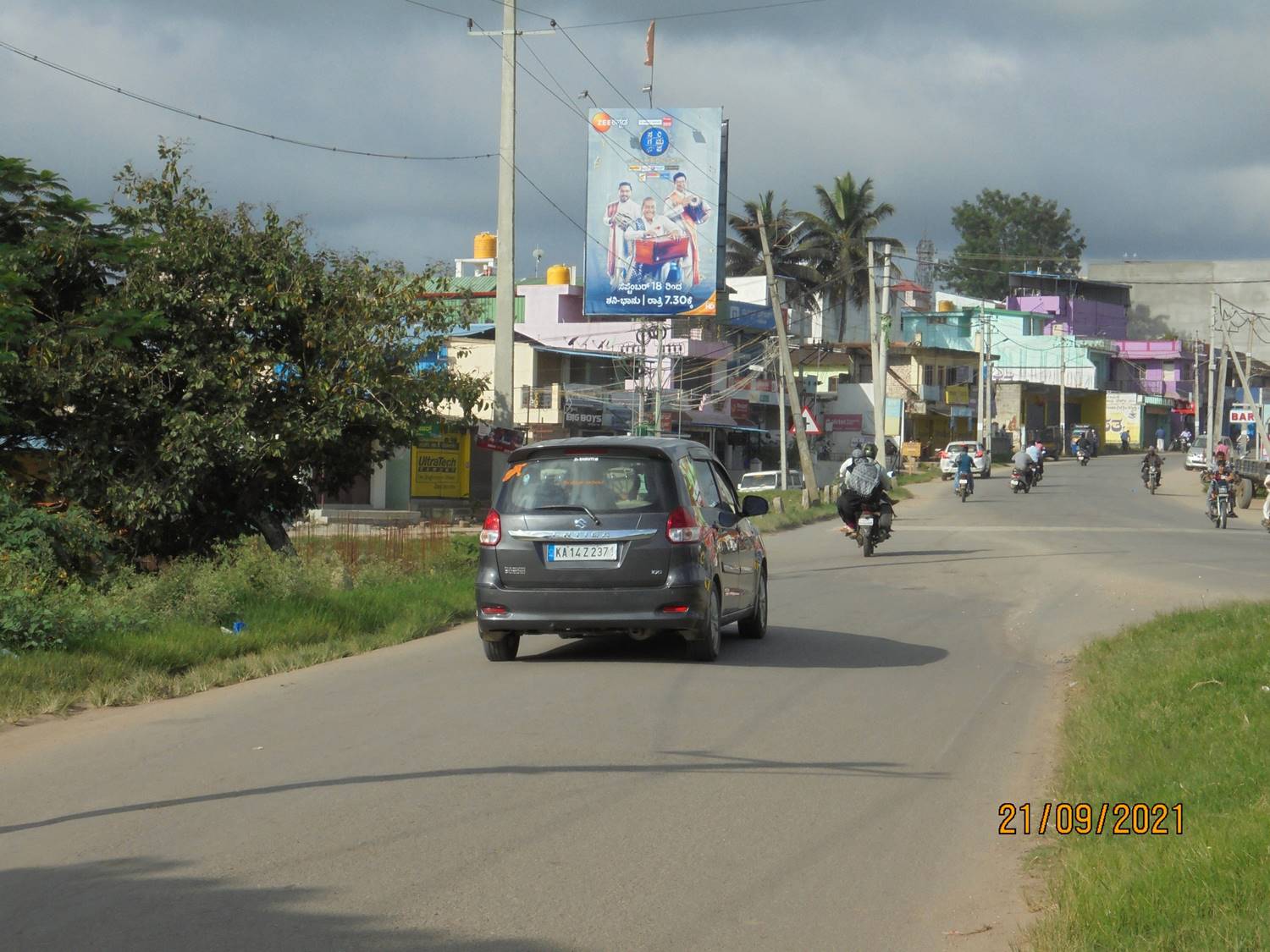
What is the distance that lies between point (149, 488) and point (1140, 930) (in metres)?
16.7

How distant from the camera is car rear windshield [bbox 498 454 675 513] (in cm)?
1063

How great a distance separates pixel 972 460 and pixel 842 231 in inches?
1037

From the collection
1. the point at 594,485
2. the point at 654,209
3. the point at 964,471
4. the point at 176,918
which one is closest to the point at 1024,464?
the point at 964,471

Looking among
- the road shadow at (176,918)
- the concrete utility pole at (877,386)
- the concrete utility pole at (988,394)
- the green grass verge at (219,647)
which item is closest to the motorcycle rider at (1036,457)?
the concrete utility pole at (877,386)

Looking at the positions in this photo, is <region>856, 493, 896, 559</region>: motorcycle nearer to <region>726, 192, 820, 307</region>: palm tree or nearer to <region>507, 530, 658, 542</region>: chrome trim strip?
<region>507, 530, 658, 542</region>: chrome trim strip

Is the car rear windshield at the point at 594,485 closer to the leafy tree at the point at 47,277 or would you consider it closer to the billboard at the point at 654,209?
the leafy tree at the point at 47,277

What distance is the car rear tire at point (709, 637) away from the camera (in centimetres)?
1073

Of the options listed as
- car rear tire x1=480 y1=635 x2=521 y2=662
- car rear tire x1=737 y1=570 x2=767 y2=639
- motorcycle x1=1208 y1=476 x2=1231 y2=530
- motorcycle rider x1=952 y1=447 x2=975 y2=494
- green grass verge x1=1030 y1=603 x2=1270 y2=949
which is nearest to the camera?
green grass verge x1=1030 y1=603 x2=1270 y2=949

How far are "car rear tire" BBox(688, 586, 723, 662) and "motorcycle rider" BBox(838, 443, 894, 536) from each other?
1169 cm

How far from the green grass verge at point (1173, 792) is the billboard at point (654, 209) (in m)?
30.7

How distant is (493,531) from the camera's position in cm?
1077

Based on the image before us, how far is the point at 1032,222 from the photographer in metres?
112

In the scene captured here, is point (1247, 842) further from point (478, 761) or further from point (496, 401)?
point (496, 401)
